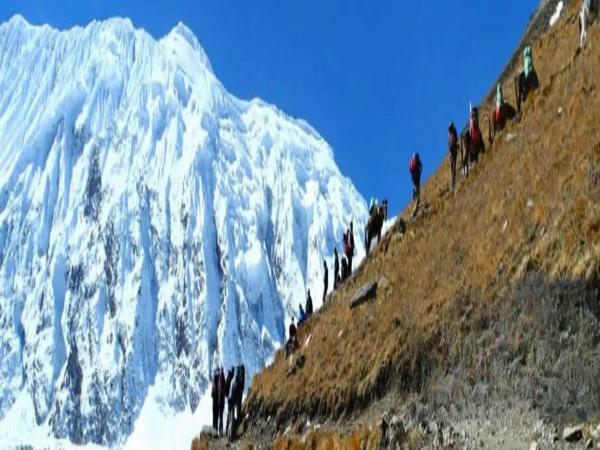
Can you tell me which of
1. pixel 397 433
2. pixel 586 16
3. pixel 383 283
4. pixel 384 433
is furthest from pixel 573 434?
pixel 586 16

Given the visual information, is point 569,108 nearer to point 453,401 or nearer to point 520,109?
point 520,109

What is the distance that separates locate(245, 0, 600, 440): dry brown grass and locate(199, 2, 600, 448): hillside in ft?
0.11

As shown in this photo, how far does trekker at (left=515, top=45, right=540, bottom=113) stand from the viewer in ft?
71.7

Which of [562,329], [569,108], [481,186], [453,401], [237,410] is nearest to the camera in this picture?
[562,329]

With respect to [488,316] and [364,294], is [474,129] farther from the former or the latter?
[488,316]

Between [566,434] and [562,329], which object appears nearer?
[566,434]

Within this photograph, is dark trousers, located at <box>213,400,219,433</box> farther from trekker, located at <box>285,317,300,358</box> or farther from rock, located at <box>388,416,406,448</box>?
rock, located at <box>388,416,406,448</box>

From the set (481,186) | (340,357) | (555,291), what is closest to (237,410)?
(340,357)

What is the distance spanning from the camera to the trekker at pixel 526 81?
21859mm

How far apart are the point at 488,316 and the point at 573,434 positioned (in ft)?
11.2

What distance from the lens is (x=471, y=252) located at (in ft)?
57.6

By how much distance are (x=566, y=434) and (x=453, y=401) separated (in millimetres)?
2994

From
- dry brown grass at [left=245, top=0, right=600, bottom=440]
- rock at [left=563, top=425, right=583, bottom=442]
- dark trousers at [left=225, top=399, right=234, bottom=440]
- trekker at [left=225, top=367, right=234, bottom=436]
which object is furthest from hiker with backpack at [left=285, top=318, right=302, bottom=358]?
rock at [left=563, top=425, right=583, bottom=442]

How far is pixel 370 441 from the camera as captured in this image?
16.1 meters
